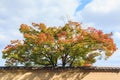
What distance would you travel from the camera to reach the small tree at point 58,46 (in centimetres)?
2117

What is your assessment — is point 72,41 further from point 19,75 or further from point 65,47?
point 19,75

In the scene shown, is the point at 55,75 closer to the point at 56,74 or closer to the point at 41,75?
the point at 56,74

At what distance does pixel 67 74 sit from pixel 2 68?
168 inches

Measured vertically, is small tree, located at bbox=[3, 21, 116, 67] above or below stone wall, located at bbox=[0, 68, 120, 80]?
above

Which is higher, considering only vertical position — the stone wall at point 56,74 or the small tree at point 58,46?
the small tree at point 58,46

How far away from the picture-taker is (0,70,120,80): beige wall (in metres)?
19.1

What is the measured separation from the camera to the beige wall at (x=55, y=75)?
19078 mm

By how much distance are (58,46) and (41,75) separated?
2828 millimetres

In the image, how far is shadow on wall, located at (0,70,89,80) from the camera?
1905cm

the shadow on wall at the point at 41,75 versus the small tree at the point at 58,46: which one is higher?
the small tree at the point at 58,46

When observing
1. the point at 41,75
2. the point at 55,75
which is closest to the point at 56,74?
the point at 55,75

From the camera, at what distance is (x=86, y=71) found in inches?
798

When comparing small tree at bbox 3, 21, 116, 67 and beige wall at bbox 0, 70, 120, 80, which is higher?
small tree at bbox 3, 21, 116, 67

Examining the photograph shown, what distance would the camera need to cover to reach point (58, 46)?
21.4m
